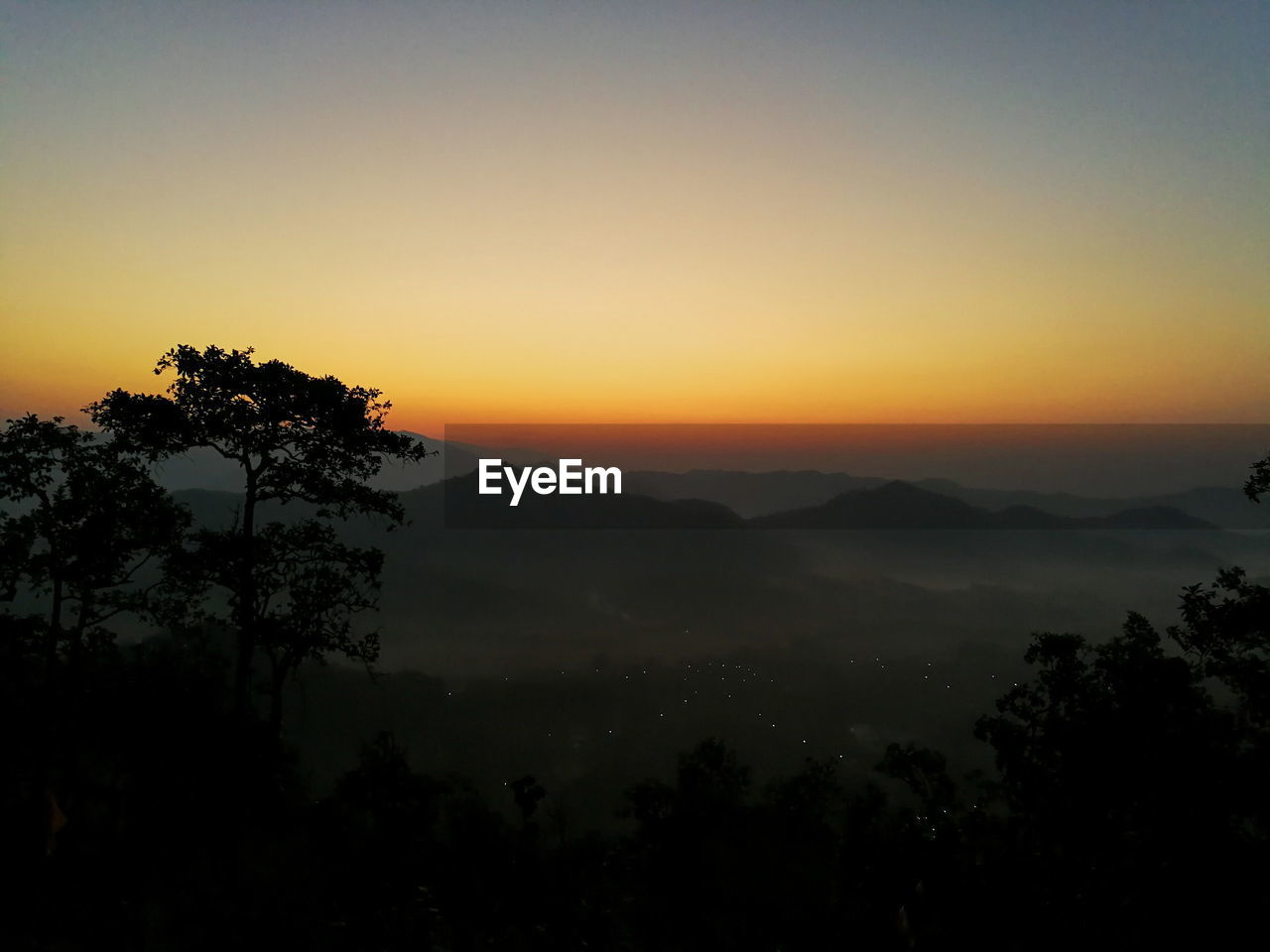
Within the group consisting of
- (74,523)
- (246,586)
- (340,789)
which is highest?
(74,523)

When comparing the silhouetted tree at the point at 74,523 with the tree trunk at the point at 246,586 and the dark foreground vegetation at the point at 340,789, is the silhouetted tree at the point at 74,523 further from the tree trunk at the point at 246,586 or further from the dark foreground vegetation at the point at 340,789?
the tree trunk at the point at 246,586

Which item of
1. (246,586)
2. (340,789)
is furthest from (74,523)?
(340,789)

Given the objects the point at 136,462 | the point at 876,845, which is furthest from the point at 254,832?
the point at 876,845

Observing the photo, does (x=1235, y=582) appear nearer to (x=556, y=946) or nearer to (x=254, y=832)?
(x=556, y=946)

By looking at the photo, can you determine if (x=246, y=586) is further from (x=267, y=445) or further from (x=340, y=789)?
(x=340, y=789)

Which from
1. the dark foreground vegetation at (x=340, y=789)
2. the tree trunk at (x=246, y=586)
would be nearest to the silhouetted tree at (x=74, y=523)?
the dark foreground vegetation at (x=340, y=789)
